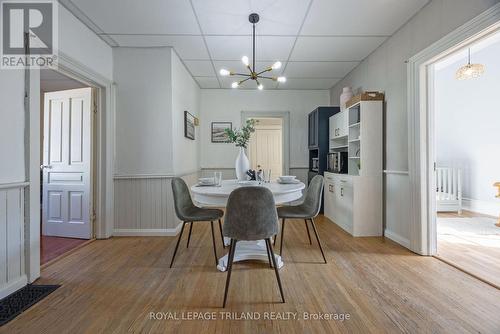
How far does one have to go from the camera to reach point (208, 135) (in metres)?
5.32

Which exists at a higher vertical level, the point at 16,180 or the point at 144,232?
the point at 16,180

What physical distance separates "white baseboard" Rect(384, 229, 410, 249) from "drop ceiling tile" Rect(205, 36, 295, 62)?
8.99ft

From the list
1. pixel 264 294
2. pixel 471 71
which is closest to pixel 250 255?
pixel 264 294

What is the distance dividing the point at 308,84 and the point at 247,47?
2029 millimetres

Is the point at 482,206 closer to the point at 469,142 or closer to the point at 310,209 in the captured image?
the point at 469,142

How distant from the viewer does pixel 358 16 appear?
2623 mm

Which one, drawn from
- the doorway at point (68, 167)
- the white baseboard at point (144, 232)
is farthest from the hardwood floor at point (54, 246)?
the white baseboard at point (144, 232)

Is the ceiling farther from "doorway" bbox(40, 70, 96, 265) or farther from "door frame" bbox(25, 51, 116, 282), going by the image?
"doorway" bbox(40, 70, 96, 265)

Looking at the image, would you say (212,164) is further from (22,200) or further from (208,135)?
(22,200)

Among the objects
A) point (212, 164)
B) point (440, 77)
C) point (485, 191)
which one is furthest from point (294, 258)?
point (440, 77)

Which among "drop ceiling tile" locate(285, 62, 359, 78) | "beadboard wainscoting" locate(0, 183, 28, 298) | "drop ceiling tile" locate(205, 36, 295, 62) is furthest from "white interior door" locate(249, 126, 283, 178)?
"beadboard wainscoting" locate(0, 183, 28, 298)

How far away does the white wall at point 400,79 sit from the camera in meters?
2.30

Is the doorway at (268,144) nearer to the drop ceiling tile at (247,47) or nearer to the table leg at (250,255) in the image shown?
the drop ceiling tile at (247,47)

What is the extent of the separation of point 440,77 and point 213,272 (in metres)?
6.03
